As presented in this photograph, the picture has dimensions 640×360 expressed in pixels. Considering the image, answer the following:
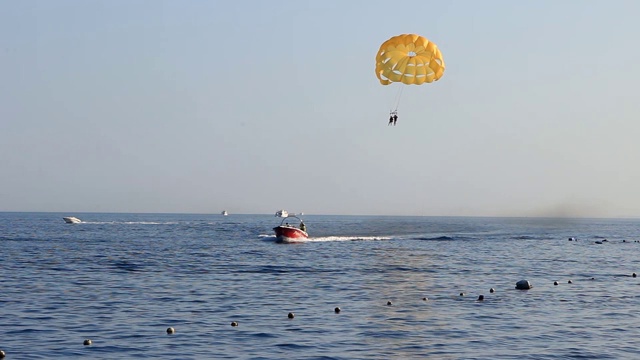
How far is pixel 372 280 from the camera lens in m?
51.3

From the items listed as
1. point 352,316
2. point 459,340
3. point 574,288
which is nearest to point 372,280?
point 574,288

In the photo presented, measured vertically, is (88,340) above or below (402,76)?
below

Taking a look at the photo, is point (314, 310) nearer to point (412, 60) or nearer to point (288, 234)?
point (412, 60)

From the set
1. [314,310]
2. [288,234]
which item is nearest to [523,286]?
[314,310]

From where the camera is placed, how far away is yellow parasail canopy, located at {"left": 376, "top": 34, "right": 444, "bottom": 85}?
2371 inches

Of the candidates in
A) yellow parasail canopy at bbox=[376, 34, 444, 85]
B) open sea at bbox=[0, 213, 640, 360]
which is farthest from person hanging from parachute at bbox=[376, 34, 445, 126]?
open sea at bbox=[0, 213, 640, 360]

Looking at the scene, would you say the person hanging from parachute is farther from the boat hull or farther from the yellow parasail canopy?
the boat hull

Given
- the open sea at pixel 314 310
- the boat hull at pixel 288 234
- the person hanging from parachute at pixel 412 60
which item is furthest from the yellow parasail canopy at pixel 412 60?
the boat hull at pixel 288 234

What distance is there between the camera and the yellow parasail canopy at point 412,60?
60219mm

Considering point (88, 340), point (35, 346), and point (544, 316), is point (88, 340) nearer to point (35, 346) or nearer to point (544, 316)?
point (35, 346)

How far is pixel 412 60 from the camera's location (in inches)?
2384

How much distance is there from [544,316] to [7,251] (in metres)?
58.5

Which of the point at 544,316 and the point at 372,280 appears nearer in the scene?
the point at 544,316

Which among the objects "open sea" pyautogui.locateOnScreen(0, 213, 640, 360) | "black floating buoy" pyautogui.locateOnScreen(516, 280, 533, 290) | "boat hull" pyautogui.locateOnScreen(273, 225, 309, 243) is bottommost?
"open sea" pyautogui.locateOnScreen(0, 213, 640, 360)
